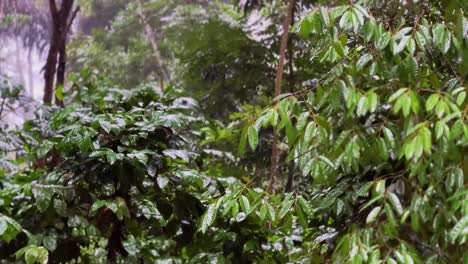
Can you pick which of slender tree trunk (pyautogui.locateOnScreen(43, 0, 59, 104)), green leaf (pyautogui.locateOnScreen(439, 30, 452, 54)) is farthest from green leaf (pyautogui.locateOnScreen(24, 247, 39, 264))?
slender tree trunk (pyautogui.locateOnScreen(43, 0, 59, 104))

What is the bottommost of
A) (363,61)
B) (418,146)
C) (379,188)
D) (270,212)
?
(270,212)

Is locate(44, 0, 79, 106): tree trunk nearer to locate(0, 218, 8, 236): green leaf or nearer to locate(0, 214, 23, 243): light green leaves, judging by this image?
locate(0, 214, 23, 243): light green leaves

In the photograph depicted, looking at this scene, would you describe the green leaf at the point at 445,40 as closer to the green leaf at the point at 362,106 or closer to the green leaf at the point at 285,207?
the green leaf at the point at 362,106

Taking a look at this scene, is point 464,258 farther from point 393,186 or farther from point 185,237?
point 185,237

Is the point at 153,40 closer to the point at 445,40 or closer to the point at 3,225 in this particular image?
the point at 3,225

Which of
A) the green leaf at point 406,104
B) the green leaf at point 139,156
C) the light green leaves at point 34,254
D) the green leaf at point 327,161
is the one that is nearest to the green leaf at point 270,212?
the green leaf at point 327,161

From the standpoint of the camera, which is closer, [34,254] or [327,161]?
[327,161]

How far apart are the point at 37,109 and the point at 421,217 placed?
183 cm

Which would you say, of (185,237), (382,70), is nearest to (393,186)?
(382,70)

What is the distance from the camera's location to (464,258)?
0.98 m

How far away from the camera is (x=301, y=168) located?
1.21 metres

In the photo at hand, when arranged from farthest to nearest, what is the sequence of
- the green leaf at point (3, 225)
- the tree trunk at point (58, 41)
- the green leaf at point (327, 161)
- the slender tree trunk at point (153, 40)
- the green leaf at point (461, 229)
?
the slender tree trunk at point (153, 40), the tree trunk at point (58, 41), the green leaf at point (3, 225), the green leaf at point (327, 161), the green leaf at point (461, 229)

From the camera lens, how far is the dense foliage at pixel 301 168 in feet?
3.27

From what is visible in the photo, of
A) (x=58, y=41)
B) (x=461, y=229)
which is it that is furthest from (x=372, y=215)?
(x=58, y=41)
